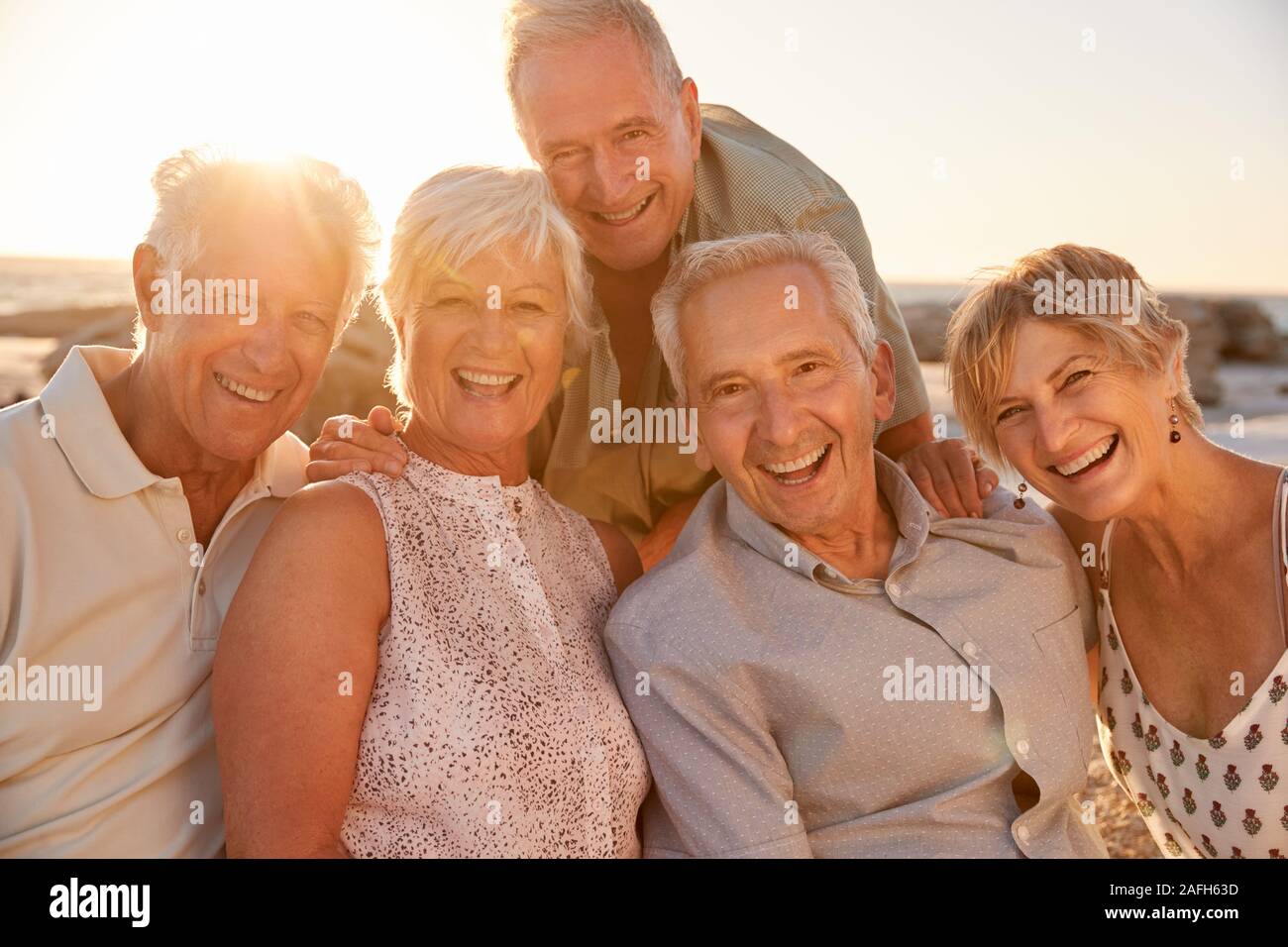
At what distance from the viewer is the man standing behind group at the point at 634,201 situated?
10.4ft

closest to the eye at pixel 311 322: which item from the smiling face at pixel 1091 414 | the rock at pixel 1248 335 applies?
the smiling face at pixel 1091 414

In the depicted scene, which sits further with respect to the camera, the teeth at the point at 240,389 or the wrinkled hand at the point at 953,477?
the wrinkled hand at the point at 953,477

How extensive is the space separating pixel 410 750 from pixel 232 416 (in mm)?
813

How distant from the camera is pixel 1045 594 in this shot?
260 cm

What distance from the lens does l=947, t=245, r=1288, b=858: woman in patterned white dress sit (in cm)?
244

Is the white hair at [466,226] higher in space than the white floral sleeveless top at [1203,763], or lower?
higher

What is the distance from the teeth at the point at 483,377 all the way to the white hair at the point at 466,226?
0.61 ft

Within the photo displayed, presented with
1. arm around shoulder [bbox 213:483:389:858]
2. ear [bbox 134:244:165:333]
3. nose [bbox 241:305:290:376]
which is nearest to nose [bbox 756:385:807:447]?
arm around shoulder [bbox 213:483:389:858]

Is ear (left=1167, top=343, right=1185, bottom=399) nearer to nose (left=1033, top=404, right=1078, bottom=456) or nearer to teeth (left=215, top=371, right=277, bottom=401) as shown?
nose (left=1033, top=404, right=1078, bottom=456)

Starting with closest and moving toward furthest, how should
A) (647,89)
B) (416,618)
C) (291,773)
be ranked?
(291,773)
(416,618)
(647,89)

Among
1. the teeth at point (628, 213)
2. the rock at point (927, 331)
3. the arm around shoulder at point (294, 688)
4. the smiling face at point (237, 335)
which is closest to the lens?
the arm around shoulder at point (294, 688)

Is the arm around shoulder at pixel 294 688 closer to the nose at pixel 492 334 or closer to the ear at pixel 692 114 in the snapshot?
the nose at pixel 492 334

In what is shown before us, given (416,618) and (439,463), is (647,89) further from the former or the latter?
(416,618)
